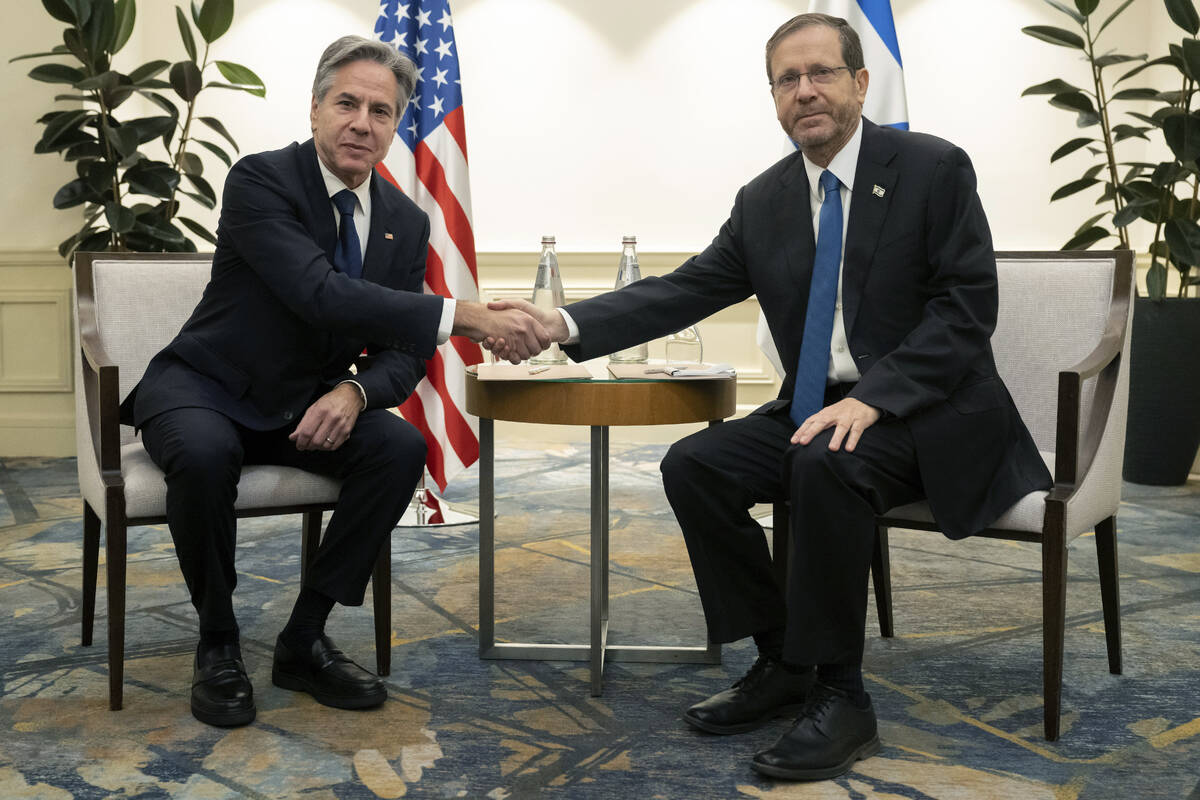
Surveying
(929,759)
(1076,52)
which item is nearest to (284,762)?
(929,759)

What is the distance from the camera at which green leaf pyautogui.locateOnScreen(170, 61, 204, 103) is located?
4945mm

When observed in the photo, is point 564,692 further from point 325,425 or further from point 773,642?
point 325,425

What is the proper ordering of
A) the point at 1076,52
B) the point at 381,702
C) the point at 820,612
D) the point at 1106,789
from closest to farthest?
the point at 1106,789 → the point at 820,612 → the point at 381,702 → the point at 1076,52

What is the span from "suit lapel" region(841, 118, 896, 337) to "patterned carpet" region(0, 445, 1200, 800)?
860 mm

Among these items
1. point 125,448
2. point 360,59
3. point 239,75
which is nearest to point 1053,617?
point 360,59

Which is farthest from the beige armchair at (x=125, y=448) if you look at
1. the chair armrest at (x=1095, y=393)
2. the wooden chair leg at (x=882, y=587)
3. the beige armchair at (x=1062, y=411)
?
the chair armrest at (x=1095, y=393)

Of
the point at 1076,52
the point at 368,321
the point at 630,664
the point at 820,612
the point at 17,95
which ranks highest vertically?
the point at 1076,52

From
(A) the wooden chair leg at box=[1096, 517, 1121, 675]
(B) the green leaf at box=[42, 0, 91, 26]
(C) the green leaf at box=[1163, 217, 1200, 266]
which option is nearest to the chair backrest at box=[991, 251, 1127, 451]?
(A) the wooden chair leg at box=[1096, 517, 1121, 675]

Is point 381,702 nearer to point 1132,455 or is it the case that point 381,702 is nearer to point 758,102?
point 1132,455

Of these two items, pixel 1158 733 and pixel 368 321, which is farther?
pixel 368 321

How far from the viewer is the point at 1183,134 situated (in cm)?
457

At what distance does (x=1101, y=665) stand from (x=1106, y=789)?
0.72 metres

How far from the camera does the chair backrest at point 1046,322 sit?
254cm

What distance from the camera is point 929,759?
81.4 inches
